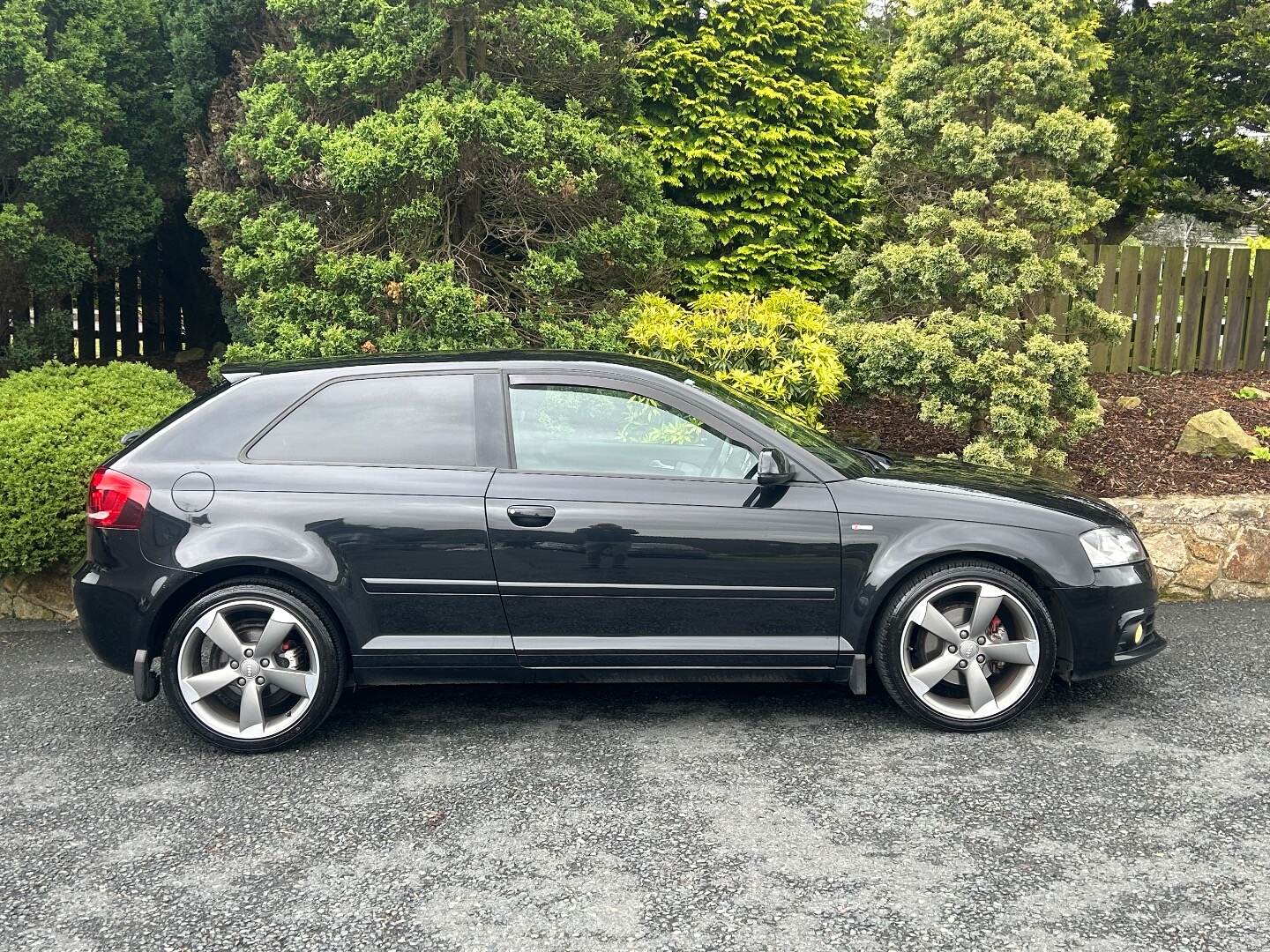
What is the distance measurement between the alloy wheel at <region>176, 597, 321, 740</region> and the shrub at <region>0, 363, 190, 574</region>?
2065 mm

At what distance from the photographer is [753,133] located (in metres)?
8.93

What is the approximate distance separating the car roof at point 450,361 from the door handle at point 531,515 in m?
0.64

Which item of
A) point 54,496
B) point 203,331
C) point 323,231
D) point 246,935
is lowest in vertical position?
point 246,935

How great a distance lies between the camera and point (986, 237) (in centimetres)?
705

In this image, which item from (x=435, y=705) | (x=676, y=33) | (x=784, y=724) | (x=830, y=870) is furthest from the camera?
(x=676, y=33)

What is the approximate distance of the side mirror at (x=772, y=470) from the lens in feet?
13.8

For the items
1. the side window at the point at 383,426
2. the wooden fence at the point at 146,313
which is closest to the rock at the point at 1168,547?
the side window at the point at 383,426

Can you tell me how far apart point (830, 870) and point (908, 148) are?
19.1 feet

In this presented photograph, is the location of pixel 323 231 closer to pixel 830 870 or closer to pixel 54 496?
pixel 54 496

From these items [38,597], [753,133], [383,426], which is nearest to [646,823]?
[383,426]

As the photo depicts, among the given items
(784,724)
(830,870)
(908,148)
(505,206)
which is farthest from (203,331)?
(830,870)

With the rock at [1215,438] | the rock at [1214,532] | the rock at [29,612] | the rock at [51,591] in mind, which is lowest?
the rock at [29,612]

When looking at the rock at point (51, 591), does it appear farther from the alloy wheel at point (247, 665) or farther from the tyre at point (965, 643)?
the tyre at point (965, 643)

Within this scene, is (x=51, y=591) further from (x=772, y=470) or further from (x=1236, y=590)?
(x=1236, y=590)
